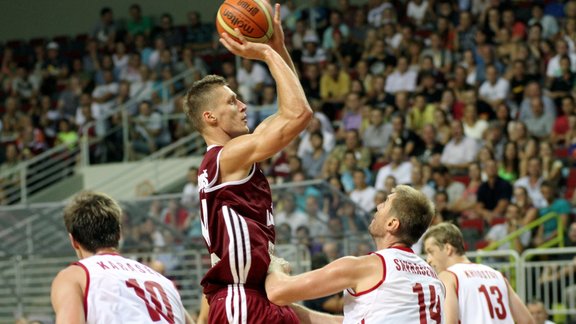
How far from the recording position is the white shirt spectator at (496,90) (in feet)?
50.2

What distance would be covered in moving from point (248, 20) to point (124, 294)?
157cm

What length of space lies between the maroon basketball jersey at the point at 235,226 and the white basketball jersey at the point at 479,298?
2.23 meters

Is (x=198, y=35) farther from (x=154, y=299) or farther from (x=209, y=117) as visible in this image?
(x=154, y=299)

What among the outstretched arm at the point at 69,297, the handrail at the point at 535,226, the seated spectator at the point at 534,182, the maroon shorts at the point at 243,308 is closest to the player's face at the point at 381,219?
the maroon shorts at the point at 243,308

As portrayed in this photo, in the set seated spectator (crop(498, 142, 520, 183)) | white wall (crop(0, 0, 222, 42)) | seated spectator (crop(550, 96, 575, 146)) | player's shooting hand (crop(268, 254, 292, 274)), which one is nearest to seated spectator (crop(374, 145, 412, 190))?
seated spectator (crop(498, 142, 520, 183))

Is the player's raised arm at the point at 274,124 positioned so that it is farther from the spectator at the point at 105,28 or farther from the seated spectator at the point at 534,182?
the spectator at the point at 105,28

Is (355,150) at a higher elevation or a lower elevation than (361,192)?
higher

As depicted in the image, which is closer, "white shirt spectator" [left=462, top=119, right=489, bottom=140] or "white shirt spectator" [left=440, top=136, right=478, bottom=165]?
"white shirt spectator" [left=440, top=136, right=478, bottom=165]

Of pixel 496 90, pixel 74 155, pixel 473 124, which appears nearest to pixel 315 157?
pixel 473 124

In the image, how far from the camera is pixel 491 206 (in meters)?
13.5

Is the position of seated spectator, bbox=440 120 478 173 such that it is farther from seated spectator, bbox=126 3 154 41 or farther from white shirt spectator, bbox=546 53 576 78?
seated spectator, bbox=126 3 154 41

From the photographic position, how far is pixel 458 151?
48.0ft

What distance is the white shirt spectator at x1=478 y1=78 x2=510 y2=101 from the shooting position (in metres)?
15.3

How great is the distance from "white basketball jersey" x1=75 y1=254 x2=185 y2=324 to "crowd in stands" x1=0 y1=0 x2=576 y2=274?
7113 mm
